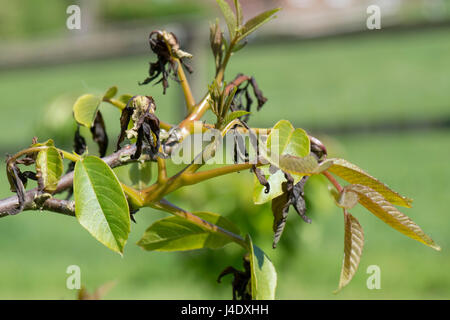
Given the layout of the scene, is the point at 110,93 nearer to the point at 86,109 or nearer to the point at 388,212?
the point at 86,109

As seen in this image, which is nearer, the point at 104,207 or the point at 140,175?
the point at 104,207

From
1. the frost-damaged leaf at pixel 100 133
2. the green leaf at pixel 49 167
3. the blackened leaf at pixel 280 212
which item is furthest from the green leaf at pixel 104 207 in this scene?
the frost-damaged leaf at pixel 100 133

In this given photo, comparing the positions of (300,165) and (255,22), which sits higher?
(255,22)

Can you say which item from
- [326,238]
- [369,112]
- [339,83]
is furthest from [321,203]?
[339,83]

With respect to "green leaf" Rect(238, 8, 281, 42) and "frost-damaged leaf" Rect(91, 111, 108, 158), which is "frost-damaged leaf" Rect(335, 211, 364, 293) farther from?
"frost-damaged leaf" Rect(91, 111, 108, 158)

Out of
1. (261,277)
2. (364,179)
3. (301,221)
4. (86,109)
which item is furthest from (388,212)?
(301,221)

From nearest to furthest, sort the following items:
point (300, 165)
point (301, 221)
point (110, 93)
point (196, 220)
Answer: point (300, 165) → point (196, 220) → point (110, 93) → point (301, 221)

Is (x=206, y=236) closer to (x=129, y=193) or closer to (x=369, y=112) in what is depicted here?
(x=129, y=193)
